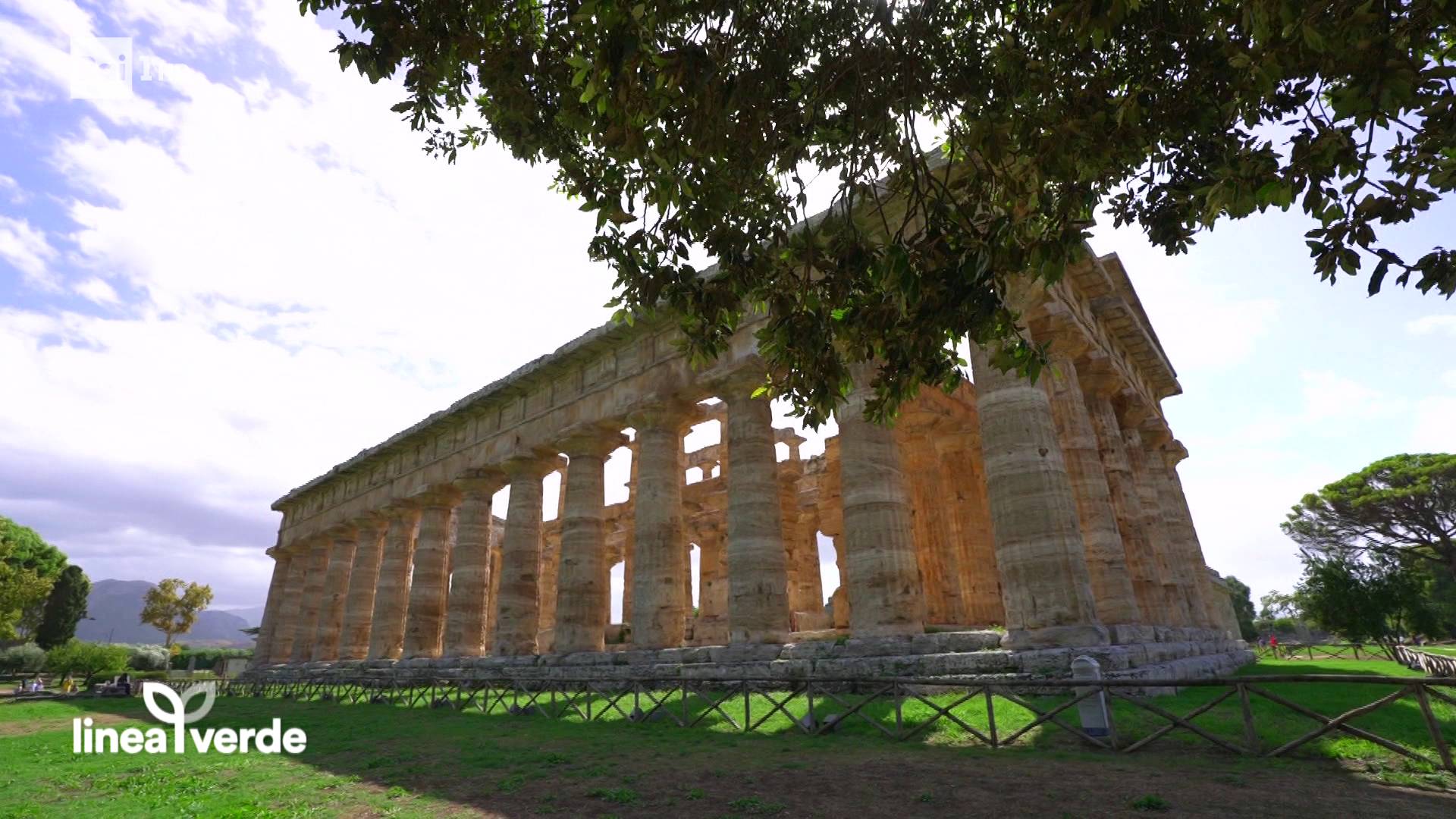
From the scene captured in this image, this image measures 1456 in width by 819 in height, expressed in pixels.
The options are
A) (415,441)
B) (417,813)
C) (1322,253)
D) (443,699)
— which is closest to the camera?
(1322,253)

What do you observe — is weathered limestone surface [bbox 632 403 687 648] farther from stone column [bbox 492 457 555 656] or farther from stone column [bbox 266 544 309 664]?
stone column [bbox 266 544 309 664]

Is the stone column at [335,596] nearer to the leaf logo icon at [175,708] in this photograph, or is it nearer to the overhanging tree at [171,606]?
the leaf logo icon at [175,708]

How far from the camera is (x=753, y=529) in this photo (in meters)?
17.0

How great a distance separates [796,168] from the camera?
6.91 meters

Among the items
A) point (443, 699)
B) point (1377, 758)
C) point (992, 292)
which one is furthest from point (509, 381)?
point (1377, 758)

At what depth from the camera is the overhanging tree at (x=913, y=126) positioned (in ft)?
15.0

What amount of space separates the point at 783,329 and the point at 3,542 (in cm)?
6467

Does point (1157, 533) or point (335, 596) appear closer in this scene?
point (1157, 533)

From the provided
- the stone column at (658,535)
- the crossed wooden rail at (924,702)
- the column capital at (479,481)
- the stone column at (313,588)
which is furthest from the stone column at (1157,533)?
the stone column at (313,588)

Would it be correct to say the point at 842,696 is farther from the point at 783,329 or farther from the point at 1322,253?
the point at 1322,253

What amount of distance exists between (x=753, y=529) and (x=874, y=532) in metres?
3.47

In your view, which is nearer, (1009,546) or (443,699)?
(1009,546)

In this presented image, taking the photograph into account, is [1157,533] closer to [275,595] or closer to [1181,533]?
[1181,533]

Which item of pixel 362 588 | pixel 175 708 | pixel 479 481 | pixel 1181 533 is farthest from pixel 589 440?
pixel 1181 533
